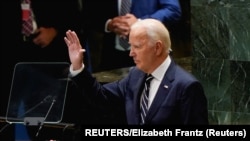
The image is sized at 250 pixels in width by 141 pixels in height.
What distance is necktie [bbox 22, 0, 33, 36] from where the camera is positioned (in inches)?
223

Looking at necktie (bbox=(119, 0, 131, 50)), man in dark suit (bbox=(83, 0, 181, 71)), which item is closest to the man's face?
man in dark suit (bbox=(83, 0, 181, 71))

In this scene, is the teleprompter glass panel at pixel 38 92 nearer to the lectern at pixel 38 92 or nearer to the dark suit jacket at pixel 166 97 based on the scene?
the lectern at pixel 38 92

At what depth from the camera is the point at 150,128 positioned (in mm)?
3709

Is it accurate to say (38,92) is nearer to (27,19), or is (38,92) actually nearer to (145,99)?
(145,99)

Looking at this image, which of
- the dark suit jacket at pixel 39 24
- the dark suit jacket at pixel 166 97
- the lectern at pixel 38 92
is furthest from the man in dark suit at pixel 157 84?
the dark suit jacket at pixel 39 24

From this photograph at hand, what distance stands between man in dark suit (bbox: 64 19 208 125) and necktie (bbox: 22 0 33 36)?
67.7 inches

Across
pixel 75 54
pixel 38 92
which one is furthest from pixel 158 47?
pixel 38 92

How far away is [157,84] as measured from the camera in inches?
157

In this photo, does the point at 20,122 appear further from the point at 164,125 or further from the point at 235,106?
the point at 235,106

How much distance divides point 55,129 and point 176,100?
29.5 inches

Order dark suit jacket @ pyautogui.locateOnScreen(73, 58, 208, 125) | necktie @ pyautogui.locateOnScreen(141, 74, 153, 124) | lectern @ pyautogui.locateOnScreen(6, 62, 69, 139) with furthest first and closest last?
lectern @ pyautogui.locateOnScreen(6, 62, 69, 139) < necktie @ pyautogui.locateOnScreen(141, 74, 153, 124) < dark suit jacket @ pyautogui.locateOnScreen(73, 58, 208, 125)

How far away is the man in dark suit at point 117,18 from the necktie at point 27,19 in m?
0.53

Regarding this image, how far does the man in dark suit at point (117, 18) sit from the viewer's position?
18.3 feet

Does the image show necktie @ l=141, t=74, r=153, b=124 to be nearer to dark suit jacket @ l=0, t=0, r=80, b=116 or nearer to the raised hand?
the raised hand
